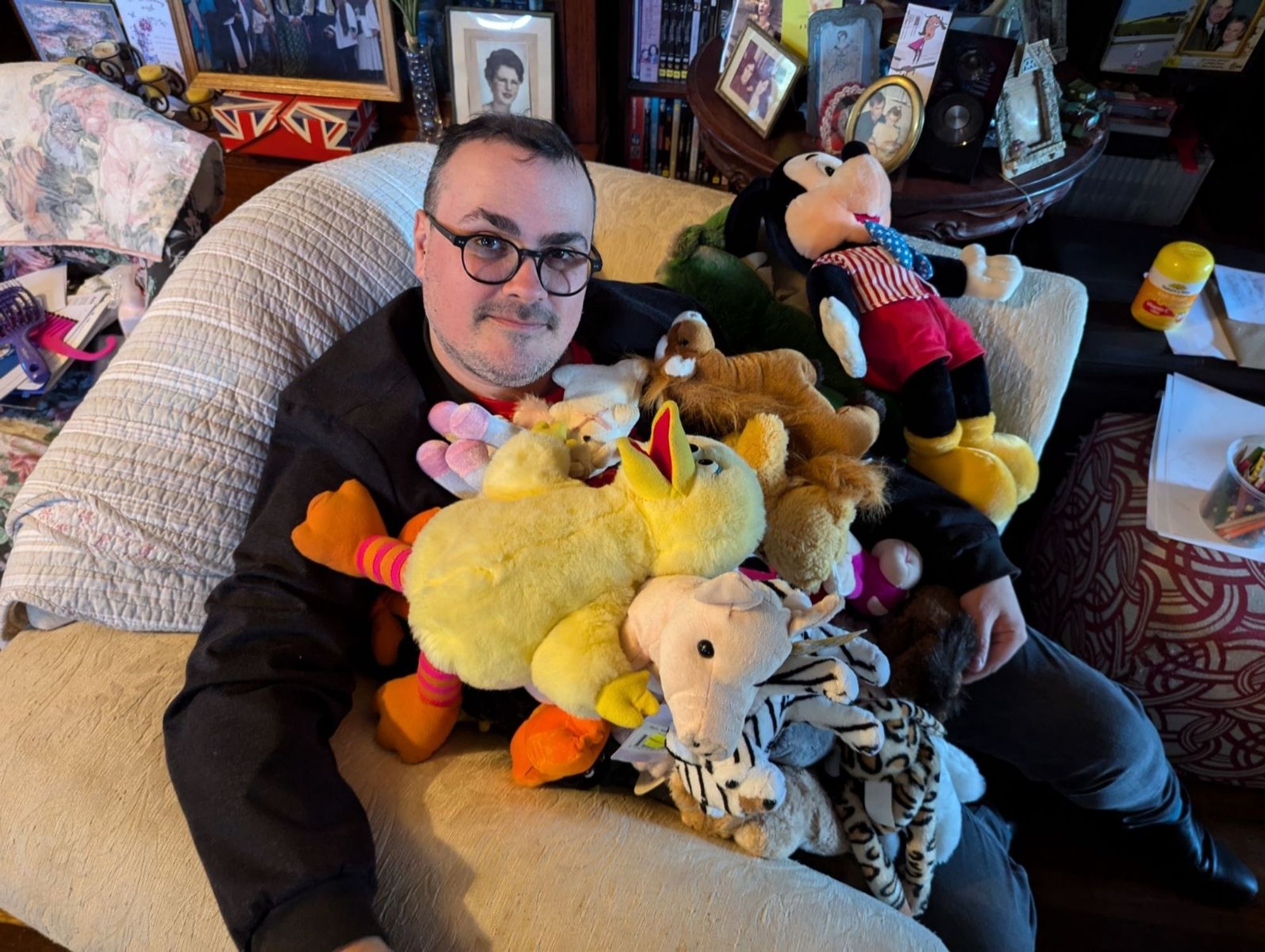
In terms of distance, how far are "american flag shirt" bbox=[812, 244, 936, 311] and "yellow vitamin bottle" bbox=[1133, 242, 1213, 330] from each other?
69 cm

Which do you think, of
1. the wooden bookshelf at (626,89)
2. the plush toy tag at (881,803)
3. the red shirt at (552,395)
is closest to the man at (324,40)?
the wooden bookshelf at (626,89)

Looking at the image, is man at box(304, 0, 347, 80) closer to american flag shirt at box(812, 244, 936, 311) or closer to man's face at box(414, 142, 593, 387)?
man's face at box(414, 142, 593, 387)

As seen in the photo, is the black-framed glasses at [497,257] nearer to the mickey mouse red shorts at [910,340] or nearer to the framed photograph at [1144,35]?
the mickey mouse red shorts at [910,340]

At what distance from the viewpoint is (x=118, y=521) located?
882mm

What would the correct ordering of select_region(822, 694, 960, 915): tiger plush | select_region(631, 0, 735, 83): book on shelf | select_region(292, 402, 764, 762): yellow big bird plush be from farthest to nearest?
1. select_region(631, 0, 735, 83): book on shelf
2. select_region(822, 694, 960, 915): tiger plush
3. select_region(292, 402, 764, 762): yellow big bird plush

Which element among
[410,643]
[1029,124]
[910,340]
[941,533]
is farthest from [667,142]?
[410,643]

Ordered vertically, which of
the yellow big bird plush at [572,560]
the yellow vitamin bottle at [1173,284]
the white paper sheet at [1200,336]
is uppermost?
the yellow big bird plush at [572,560]

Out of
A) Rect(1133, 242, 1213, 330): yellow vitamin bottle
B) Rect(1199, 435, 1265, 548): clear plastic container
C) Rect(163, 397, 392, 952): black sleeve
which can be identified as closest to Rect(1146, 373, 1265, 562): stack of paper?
Rect(1199, 435, 1265, 548): clear plastic container

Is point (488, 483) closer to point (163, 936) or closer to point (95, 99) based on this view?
point (163, 936)

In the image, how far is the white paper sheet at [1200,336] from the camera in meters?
1.46

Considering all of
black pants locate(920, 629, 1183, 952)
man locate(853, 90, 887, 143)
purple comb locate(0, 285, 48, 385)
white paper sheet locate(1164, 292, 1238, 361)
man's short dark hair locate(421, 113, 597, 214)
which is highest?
man's short dark hair locate(421, 113, 597, 214)

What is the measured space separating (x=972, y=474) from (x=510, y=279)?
69 cm

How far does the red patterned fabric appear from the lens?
1.23m

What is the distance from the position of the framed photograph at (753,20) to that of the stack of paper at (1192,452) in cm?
106
